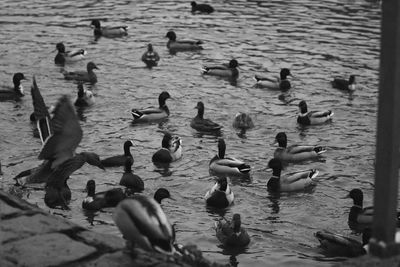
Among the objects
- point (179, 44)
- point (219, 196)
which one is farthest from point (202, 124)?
point (179, 44)

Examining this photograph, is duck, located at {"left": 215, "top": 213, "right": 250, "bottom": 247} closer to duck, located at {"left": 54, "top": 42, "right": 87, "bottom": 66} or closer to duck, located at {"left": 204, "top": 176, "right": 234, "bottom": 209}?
duck, located at {"left": 204, "top": 176, "right": 234, "bottom": 209}

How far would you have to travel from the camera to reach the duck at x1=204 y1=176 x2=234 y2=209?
15336mm

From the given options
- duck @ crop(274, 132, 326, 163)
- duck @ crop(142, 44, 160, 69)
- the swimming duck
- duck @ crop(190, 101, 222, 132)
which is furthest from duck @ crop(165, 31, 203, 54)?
duck @ crop(274, 132, 326, 163)

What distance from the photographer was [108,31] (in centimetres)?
2950

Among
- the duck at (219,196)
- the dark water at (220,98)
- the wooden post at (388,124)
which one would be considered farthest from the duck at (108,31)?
the wooden post at (388,124)

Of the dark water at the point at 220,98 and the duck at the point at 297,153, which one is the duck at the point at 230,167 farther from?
the duck at the point at 297,153

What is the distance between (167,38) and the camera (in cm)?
2969

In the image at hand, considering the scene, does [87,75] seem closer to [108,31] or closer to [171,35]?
[171,35]

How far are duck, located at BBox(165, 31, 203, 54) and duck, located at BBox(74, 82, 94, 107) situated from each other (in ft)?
20.9

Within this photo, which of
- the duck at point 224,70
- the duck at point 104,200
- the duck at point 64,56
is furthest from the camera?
the duck at point 64,56

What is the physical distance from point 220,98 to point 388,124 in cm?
1820

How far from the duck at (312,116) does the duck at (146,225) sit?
46.2ft

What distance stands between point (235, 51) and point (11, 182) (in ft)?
44.5

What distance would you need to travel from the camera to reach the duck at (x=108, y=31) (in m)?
29.5
